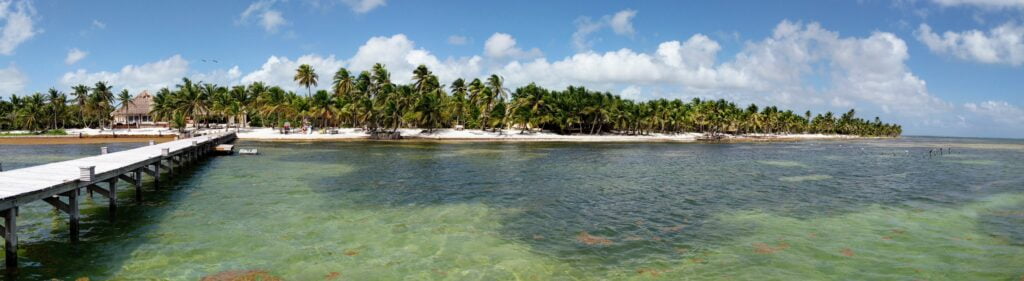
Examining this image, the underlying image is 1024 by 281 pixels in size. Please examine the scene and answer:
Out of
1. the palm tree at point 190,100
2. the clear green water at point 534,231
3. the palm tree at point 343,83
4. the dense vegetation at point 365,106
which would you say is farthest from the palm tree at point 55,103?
the clear green water at point 534,231

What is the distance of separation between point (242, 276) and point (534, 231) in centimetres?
933

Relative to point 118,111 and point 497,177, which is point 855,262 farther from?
point 118,111

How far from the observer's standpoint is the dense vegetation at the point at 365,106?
323ft

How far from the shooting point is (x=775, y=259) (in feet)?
49.9

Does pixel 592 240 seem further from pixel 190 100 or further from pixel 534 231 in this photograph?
pixel 190 100

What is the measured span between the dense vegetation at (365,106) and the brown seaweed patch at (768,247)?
8238cm

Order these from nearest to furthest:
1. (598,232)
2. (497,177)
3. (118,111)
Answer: (598,232), (497,177), (118,111)

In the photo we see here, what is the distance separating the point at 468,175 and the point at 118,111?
4624 inches

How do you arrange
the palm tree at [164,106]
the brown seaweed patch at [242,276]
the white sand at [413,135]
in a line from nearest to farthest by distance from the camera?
the brown seaweed patch at [242,276]
the white sand at [413,135]
the palm tree at [164,106]

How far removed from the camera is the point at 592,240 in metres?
17.4

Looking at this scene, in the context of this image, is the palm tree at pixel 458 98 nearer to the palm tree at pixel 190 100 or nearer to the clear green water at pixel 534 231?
the palm tree at pixel 190 100

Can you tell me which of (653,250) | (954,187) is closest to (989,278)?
(653,250)

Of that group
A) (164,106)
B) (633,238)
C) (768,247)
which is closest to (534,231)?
(633,238)

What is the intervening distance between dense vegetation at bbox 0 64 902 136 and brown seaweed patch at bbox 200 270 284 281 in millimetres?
82365
